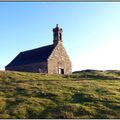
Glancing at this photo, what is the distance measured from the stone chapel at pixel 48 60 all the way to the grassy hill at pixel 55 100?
2264 cm

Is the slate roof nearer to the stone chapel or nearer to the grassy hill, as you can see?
the stone chapel

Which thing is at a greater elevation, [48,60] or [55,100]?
[48,60]

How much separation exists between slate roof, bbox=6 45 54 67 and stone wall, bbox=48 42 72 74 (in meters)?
1.02

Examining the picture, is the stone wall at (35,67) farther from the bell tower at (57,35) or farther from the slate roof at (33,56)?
the bell tower at (57,35)

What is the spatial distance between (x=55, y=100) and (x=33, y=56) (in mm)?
37202

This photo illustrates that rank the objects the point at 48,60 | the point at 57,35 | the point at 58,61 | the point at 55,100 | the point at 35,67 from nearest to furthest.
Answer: the point at 55,100
the point at 48,60
the point at 35,67
the point at 58,61
the point at 57,35

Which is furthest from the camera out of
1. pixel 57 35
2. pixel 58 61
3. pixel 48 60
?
pixel 57 35

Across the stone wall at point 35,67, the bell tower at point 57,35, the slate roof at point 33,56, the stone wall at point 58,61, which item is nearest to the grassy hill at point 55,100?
the stone wall at point 35,67

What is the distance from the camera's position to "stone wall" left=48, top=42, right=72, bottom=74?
58.1m

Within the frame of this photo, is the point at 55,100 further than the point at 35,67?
No

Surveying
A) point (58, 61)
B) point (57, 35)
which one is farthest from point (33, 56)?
point (57, 35)

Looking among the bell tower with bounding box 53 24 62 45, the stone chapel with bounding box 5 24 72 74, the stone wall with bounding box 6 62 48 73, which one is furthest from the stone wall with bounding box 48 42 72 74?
the stone wall with bounding box 6 62 48 73

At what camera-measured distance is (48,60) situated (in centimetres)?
5722

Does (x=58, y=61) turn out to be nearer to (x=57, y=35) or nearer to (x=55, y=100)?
(x=57, y=35)
